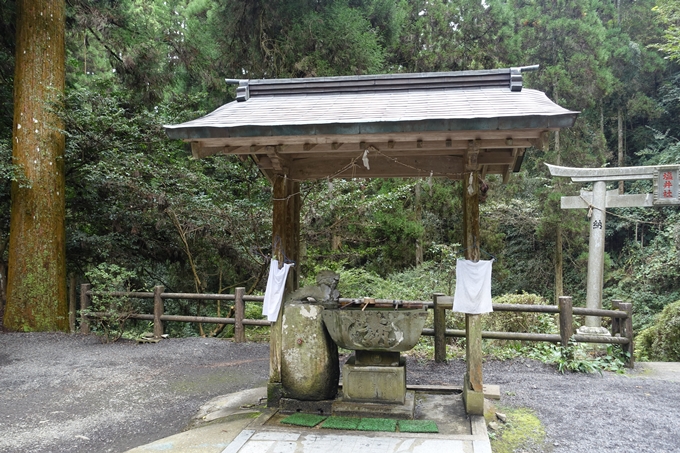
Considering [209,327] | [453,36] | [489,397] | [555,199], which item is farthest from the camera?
[453,36]

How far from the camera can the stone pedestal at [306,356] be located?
4551mm

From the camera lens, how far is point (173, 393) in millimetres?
5711

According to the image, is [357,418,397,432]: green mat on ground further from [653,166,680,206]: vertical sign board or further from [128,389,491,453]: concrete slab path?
[653,166,680,206]: vertical sign board

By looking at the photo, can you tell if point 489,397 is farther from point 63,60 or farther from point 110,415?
point 63,60

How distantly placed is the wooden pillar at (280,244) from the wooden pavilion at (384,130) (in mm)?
11

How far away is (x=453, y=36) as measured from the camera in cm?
1441

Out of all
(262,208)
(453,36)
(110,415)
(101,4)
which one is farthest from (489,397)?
(453,36)

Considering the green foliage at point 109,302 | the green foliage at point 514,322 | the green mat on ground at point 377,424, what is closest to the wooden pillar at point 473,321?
the green mat on ground at point 377,424

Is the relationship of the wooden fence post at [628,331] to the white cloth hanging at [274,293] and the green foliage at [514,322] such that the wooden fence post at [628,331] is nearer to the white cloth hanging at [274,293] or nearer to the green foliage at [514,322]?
the green foliage at [514,322]

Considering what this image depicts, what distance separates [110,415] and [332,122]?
13.0 ft

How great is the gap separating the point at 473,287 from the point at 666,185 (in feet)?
20.6

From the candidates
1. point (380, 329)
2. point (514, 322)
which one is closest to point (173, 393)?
point (380, 329)

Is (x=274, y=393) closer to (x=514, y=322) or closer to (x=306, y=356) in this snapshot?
(x=306, y=356)

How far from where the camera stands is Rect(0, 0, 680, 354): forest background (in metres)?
9.27
